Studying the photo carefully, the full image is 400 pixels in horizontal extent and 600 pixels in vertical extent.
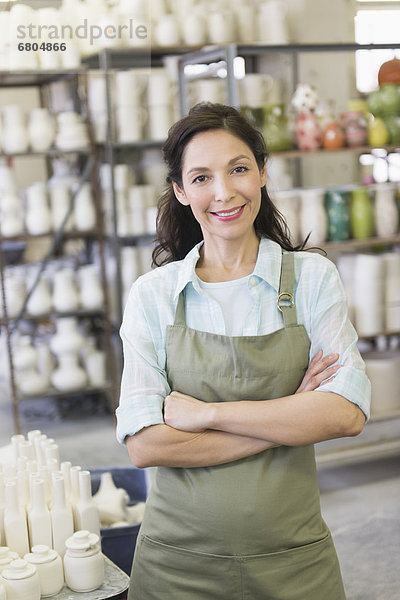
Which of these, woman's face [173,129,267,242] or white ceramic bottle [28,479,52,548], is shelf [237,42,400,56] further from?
white ceramic bottle [28,479,52,548]

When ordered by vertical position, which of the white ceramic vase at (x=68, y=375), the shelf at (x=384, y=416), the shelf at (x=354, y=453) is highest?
the white ceramic vase at (x=68, y=375)

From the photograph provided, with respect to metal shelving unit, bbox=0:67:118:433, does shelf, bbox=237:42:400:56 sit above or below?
above

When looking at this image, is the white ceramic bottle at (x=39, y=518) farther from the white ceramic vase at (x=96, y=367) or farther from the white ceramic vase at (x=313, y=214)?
the white ceramic vase at (x=96, y=367)

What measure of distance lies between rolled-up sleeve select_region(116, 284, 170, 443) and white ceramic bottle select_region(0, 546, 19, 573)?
0.40 meters

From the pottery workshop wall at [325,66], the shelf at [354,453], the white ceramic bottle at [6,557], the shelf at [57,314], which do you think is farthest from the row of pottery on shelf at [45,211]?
the white ceramic bottle at [6,557]

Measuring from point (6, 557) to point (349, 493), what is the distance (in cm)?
243

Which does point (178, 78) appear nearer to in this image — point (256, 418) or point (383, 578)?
point (383, 578)

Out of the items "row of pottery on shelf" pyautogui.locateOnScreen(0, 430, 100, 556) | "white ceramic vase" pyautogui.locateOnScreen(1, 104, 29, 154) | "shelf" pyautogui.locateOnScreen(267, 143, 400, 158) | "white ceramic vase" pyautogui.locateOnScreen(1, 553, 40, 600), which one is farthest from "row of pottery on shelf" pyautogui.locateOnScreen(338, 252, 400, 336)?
"white ceramic vase" pyautogui.locateOnScreen(1, 553, 40, 600)

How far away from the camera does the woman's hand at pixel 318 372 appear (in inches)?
64.2

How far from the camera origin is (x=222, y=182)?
165 centimetres

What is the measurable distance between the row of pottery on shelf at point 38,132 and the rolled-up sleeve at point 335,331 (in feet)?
11.1

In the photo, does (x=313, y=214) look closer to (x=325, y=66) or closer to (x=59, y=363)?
(x=325, y=66)

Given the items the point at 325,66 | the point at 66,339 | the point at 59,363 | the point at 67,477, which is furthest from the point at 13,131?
the point at 67,477

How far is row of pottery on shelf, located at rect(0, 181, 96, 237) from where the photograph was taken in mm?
4781
